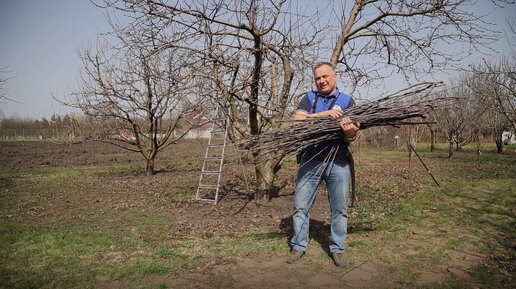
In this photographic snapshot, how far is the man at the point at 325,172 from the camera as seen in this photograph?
356 centimetres

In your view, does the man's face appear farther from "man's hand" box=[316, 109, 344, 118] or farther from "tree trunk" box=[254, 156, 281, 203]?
"tree trunk" box=[254, 156, 281, 203]

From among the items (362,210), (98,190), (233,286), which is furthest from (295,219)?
(98,190)

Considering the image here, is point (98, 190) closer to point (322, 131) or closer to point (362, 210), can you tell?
point (362, 210)

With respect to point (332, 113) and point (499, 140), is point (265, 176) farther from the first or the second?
point (499, 140)

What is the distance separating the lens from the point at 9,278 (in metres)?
3.35

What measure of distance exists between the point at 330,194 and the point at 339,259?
0.66 meters

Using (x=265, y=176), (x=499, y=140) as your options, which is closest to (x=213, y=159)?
(x=265, y=176)

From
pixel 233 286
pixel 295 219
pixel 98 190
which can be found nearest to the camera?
pixel 233 286

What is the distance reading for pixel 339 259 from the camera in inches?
138

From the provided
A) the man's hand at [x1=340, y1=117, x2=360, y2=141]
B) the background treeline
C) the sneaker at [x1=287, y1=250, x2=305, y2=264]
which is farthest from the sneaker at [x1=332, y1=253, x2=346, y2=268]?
the background treeline

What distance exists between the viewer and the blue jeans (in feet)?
11.7

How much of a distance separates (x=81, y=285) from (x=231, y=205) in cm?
334

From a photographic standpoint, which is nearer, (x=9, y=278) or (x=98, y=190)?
(x=9, y=278)

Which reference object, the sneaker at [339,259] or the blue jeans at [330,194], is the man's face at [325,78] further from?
the sneaker at [339,259]
